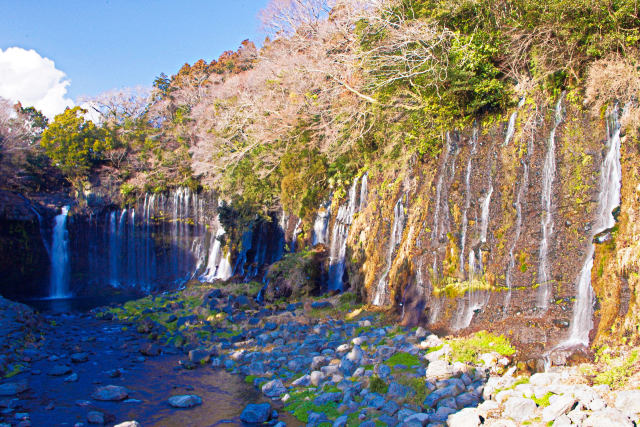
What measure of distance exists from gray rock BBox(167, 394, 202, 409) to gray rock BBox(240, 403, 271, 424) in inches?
45.7

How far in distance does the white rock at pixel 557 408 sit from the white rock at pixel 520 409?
0.50 feet

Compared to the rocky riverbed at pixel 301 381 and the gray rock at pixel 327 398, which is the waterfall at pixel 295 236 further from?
the gray rock at pixel 327 398

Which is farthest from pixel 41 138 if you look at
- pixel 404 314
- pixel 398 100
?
pixel 404 314

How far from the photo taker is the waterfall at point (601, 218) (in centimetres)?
732

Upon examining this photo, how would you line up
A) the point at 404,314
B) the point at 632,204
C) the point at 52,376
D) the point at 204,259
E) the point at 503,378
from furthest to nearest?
the point at 204,259 → the point at 404,314 → the point at 52,376 → the point at 632,204 → the point at 503,378

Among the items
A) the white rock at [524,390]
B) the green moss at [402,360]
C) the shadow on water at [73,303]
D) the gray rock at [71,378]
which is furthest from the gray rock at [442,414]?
the shadow on water at [73,303]

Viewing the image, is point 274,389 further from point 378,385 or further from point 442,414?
point 442,414

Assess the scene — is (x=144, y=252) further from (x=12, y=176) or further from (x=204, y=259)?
(x=12, y=176)

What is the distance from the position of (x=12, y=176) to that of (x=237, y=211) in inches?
562

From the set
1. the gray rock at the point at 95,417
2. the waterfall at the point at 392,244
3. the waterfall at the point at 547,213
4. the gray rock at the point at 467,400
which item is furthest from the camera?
the waterfall at the point at 392,244

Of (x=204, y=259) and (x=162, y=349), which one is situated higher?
(x=204, y=259)

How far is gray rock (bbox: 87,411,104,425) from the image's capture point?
712cm

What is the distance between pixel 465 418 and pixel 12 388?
840 centimetres

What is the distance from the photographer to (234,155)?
2028 cm
